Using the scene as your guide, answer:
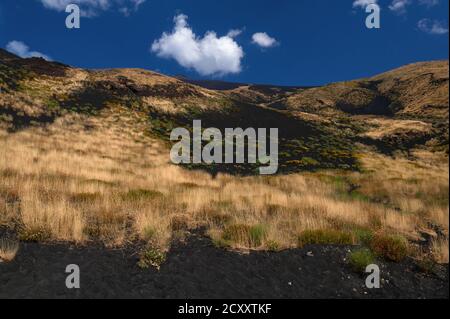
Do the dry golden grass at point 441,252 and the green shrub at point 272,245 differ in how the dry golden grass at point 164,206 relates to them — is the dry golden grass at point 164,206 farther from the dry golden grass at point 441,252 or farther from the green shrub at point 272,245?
the dry golden grass at point 441,252

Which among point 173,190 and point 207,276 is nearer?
point 207,276

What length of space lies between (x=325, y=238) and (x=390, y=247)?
1343mm

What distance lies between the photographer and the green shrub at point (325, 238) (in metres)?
8.64

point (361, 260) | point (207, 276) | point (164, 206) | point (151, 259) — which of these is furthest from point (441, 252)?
point (164, 206)

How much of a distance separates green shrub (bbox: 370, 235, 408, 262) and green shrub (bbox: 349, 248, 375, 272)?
33 centimetres

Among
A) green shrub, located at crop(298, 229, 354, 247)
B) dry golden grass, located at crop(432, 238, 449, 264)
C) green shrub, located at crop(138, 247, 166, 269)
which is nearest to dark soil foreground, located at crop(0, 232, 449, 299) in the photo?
green shrub, located at crop(138, 247, 166, 269)

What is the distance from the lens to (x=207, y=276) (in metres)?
6.99

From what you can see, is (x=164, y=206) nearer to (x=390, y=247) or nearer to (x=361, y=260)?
(x=361, y=260)

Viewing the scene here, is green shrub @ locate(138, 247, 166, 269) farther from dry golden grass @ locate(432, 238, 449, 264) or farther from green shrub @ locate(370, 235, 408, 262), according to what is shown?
dry golden grass @ locate(432, 238, 449, 264)

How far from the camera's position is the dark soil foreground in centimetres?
639

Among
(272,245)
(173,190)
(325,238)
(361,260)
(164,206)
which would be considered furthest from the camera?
(173,190)

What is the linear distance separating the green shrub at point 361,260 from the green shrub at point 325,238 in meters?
0.87
